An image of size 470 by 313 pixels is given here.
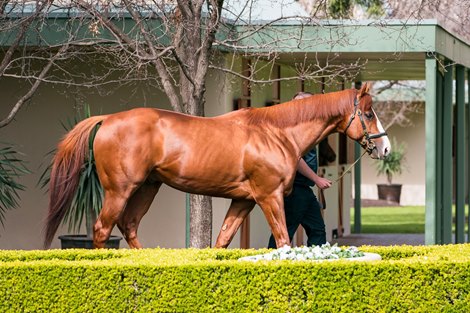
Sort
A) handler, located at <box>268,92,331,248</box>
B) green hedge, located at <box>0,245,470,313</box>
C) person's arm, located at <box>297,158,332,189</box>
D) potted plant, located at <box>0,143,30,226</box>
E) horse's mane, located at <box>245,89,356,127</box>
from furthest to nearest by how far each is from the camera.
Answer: potted plant, located at <box>0,143,30,226</box>, handler, located at <box>268,92,331,248</box>, person's arm, located at <box>297,158,332,189</box>, horse's mane, located at <box>245,89,356,127</box>, green hedge, located at <box>0,245,470,313</box>

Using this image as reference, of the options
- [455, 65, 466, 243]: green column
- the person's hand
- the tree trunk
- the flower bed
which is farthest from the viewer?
[455, 65, 466, 243]: green column

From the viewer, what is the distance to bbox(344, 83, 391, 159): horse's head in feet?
32.4

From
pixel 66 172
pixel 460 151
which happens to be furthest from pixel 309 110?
pixel 460 151

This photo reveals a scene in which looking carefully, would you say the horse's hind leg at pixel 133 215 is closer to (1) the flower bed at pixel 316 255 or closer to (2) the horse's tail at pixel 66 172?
(2) the horse's tail at pixel 66 172

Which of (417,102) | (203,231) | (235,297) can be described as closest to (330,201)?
(203,231)

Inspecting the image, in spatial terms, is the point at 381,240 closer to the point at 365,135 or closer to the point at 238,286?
the point at 365,135

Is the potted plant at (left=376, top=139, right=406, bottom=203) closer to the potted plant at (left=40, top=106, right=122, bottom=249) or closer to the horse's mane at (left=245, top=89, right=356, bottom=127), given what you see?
the potted plant at (left=40, top=106, right=122, bottom=249)

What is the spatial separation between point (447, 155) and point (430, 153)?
204 cm

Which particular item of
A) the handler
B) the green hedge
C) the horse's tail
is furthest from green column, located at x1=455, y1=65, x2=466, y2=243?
the green hedge

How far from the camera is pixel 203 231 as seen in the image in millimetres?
11719

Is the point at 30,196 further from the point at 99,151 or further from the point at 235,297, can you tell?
the point at 235,297

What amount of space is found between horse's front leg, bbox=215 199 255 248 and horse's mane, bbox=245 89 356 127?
714mm

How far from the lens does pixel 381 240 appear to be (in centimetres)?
1931

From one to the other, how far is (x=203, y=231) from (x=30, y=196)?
10.5 ft
